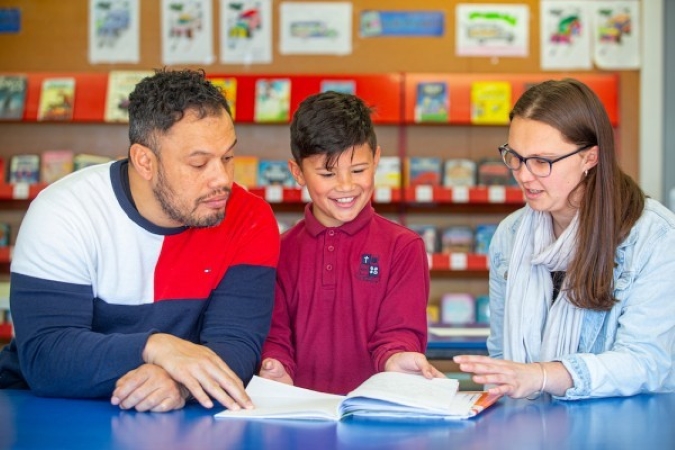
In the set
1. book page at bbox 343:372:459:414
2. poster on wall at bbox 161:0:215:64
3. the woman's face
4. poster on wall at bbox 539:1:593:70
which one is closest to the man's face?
book page at bbox 343:372:459:414

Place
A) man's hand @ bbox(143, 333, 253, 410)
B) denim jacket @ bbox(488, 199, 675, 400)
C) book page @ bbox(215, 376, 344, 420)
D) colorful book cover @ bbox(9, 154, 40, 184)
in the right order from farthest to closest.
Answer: colorful book cover @ bbox(9, 154, 40, 184)
denim jacket @ bbox(488, 199, 675, 400)
man's hand @ bbox(143, 333, 253, 410)
book page @ bbox(215, 376, 344, 420)

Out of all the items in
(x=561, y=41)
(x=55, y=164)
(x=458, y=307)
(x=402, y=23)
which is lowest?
(x=458, y=307)

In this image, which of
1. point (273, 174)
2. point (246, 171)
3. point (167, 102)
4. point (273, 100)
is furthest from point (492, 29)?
point (167, 102)

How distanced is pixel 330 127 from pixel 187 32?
11.6 feet

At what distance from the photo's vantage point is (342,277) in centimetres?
259

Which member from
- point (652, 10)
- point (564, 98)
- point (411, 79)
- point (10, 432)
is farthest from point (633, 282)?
point (652, 10)

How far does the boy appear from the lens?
2533 millimetres

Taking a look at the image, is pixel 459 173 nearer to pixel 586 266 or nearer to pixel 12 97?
pixel 12 97

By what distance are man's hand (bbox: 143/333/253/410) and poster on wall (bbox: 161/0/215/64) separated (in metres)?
4.05

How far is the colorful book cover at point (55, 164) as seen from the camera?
5664 mm

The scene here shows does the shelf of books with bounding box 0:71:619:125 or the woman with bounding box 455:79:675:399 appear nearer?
the woman with bounding box 455:79:675:399

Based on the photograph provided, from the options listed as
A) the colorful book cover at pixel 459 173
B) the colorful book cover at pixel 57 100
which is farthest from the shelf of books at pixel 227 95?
the colorful book cover at pixel 459 173

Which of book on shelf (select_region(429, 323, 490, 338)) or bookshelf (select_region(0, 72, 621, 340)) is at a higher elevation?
bookshelf (select_region(0, 72, 621, 340))

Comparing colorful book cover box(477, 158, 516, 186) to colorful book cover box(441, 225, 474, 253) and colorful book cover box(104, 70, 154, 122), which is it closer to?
colorful book cover box(441, 225, 474, 253)
